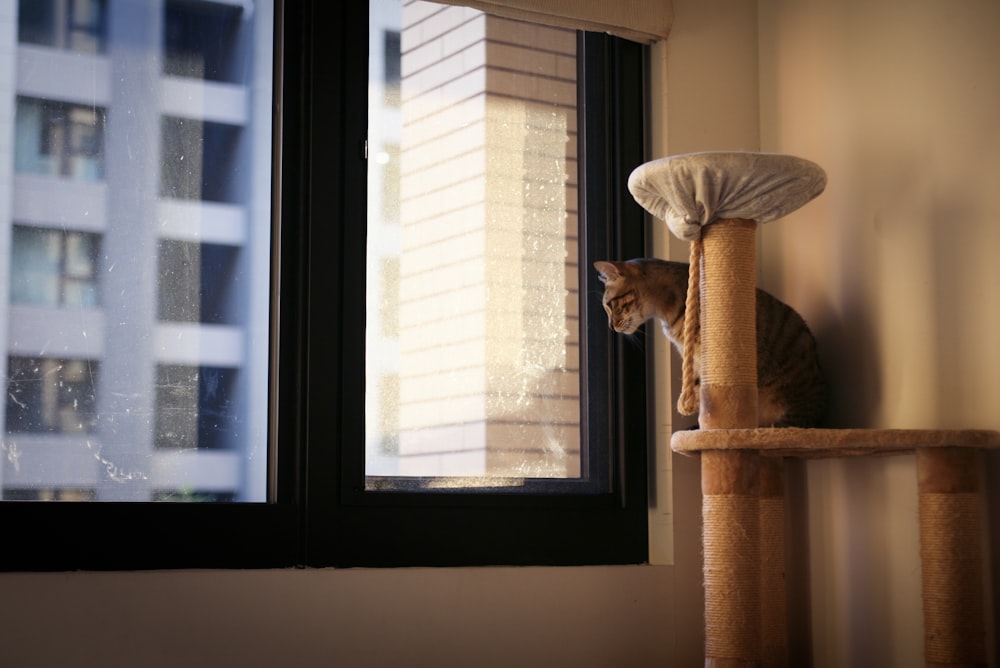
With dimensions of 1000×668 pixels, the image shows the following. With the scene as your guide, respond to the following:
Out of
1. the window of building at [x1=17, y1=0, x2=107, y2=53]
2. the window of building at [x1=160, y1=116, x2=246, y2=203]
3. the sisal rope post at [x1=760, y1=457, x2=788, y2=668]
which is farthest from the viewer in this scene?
the sisal rope post at [x1=760, y1=457, x2=788, y2=668]

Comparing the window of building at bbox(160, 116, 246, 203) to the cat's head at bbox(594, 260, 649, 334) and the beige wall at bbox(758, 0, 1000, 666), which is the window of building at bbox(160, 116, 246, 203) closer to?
the cat's head at bbox(594, 260, 649, 334)

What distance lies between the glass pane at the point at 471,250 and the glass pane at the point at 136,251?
29 centimetres

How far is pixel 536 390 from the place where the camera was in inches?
106

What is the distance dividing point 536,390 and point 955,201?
1046mm

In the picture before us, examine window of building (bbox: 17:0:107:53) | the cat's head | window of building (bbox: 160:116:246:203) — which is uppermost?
window of building (bbox: 17:0:107:53)

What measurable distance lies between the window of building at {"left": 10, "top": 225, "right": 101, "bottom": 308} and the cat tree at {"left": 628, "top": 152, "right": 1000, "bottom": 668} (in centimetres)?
114

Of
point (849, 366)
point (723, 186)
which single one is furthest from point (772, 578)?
point (723, 186)

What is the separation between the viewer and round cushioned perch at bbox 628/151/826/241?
7.13ft

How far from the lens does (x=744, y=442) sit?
2.14 metres

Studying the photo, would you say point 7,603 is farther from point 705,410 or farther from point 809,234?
point 809,234

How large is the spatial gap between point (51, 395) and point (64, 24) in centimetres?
76

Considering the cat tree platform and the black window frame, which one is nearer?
the cat tree platform

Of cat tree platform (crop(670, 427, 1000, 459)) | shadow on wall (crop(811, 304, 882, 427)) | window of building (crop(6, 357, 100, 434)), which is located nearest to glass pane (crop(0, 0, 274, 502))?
window of building (crop(6, 357, 100, 434))

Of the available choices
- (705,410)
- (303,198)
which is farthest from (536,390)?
(303,198)
